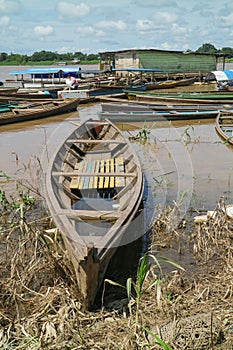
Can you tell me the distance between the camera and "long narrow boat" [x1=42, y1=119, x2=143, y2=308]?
364 centimetres

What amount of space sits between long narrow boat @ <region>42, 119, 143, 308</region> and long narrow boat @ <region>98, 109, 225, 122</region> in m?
5.11

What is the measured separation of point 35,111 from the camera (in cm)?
1652

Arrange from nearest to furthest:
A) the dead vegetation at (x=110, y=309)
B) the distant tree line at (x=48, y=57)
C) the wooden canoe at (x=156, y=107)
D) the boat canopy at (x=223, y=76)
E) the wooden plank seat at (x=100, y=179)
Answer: the dead vegetation at (x=110, y=309), the wooden plank seat at (x=100, y=179), the wooden canoe at (x=156, y=107), the boat canopy at (x=223, y=76), the distant tree line at (x=48, y=57)

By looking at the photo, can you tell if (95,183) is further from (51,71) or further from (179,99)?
(51,71)

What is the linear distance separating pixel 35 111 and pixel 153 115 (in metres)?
4.99

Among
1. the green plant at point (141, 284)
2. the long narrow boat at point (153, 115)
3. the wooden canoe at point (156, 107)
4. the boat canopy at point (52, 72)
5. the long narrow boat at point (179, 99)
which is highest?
the boat canopy at point (52, 72)

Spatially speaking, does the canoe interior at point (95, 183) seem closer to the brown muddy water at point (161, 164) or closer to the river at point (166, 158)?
the brown muddy water at point (161, 164)

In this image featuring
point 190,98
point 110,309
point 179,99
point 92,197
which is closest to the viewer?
point 110,309

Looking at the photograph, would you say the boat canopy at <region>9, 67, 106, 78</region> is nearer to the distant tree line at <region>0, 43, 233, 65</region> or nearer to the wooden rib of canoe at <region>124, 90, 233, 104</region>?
the wooden rib of canoe at <region>124, 90, 233, 104</region>

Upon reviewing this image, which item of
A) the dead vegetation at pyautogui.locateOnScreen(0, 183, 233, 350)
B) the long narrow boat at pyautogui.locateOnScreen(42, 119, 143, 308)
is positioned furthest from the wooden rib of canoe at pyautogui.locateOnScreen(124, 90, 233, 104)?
the dead vegetation at pyautogui.locateOnScreen(0, 183, 233, 350)

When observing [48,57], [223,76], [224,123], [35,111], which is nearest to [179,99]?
[224,123]

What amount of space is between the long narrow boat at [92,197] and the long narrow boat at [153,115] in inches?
201

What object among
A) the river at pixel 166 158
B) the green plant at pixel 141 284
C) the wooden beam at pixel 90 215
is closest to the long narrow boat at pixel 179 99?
the river at pixel 166 158

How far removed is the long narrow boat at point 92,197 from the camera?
3641 millimetres
